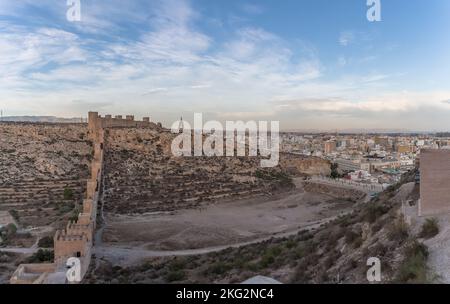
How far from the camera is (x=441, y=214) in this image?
985 cm

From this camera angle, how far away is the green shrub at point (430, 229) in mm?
8906

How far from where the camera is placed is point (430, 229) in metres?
8.99

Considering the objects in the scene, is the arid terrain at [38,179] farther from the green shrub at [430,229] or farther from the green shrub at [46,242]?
the green shrub at [430,229]

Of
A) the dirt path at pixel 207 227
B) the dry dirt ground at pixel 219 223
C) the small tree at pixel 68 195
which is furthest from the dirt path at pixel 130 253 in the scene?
the small tree at pixel 68 195

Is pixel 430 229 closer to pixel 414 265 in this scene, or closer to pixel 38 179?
pixel 414 265

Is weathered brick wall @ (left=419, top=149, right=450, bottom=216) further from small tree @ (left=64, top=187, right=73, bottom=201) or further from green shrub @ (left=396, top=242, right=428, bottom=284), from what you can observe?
small tree @ (left=64, top=187, right=73, bottom=201)

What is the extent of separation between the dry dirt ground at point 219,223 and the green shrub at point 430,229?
12864 millimetres

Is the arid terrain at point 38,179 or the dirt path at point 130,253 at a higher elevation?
the arid terrain at point 38,179

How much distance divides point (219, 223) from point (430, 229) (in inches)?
707

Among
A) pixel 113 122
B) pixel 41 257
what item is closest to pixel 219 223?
pixel 41 257

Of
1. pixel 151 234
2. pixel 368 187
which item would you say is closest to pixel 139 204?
pixel 151 234
